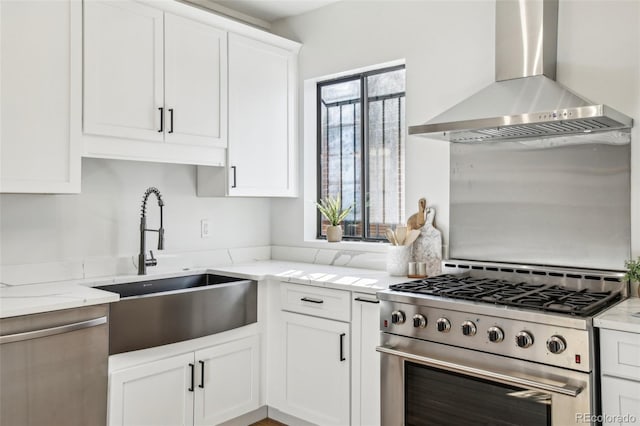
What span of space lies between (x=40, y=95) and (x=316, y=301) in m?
1.68

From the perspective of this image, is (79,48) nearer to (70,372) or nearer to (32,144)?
(32,144)

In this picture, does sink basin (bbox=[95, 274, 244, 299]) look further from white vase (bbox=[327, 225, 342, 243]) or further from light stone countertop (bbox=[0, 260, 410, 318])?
white vase (bbox=[327, 225, 342, 243])

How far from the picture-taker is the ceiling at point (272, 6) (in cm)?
345

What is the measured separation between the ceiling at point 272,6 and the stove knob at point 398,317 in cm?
223

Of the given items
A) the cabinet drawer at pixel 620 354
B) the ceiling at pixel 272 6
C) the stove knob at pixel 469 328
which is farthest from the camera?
the ceiling at pixel 272 6

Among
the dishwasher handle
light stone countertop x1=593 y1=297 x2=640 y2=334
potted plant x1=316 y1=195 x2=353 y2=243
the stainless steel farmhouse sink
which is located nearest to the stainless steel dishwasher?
the dishwasher handle

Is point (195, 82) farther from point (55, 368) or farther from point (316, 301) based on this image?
point (55, 368)

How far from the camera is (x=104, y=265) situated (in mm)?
2855

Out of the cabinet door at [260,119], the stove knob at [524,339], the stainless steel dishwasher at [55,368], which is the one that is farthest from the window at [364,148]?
the stainless steel dishwasher at [55,368]

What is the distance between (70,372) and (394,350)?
1.38 metres

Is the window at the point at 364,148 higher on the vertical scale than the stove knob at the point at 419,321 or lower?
higher

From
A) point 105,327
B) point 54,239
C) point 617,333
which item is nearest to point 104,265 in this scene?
point 54,239

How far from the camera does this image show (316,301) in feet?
9.09

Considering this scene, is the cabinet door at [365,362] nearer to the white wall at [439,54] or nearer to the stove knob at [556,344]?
the white wall at [439,54]
